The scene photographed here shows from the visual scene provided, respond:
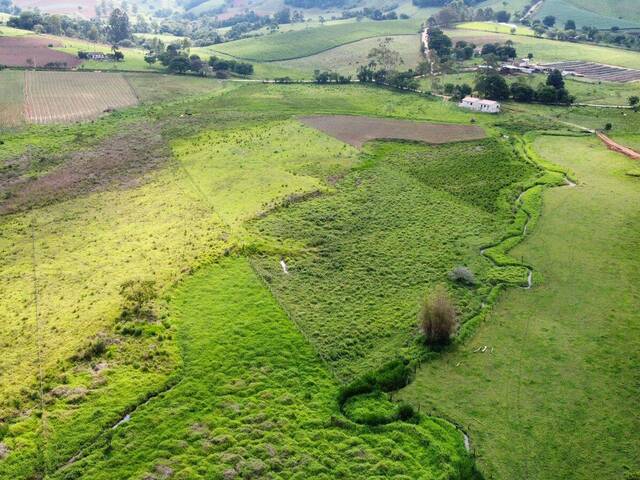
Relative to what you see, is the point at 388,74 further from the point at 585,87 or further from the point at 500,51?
the point at 585,87

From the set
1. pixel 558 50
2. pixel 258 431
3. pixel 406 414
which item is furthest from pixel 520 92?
pixel 258 431

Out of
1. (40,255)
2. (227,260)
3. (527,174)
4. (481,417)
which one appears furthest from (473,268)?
(40,255)

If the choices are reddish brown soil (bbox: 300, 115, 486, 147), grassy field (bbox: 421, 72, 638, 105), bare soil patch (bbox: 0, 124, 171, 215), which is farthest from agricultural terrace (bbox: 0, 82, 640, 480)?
grassy field (bbox: 421, 72, 638, 105)

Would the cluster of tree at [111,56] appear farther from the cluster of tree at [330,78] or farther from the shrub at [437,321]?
the shrub at [437,321]

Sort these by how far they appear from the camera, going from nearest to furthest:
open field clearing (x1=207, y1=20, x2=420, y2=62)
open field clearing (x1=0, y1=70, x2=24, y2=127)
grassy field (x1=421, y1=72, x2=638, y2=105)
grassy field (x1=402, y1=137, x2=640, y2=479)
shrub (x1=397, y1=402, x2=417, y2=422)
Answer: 1. grassy field (x1=402, y1=137, x2=640, y2=479)
2. shrub (x1=397, y1=402, x2=417, y2=422)
3. open field clearing (x1=0, y1=70, x2=24, y2=127)
4. grassy field (x1=421, y1=72, x2=638, y2=105)
5. open field clearing (x1=207, y1=20, x2=420, y2=62)

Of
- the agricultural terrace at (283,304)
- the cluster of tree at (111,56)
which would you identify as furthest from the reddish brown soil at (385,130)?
the cluster of tree at (111,56)

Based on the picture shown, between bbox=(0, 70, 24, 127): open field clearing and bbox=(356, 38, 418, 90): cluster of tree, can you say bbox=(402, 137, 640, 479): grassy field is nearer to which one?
bbox=(356, 38, 418, 90): cluster of tree
